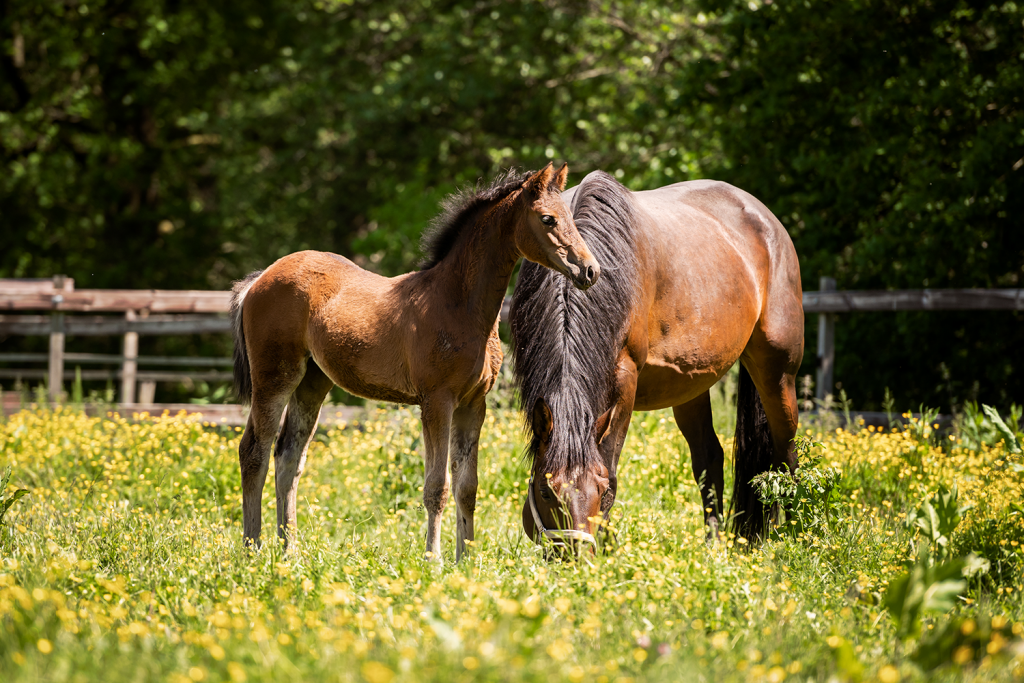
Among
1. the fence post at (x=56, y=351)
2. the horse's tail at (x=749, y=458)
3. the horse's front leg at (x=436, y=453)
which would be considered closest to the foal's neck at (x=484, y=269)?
the horse's front leg at (x=436, y=453)

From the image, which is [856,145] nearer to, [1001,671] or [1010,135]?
[1010,135]

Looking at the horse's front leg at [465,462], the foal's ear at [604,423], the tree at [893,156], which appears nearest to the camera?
the foal's ear at [604,423]

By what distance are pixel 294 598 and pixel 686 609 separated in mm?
1352

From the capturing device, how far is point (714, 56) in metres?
12.6

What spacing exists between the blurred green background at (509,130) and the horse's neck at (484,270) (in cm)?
236

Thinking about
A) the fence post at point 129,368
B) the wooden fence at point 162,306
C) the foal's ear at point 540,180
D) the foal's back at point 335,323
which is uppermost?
the foal's ear at point 540,180

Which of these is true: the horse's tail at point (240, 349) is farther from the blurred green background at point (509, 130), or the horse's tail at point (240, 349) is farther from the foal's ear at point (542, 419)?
the blurred green background at point (509, 130)

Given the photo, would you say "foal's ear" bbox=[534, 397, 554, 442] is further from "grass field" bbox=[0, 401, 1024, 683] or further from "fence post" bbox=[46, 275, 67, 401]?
"fence post" bbox=[46, 275, 67, 401]

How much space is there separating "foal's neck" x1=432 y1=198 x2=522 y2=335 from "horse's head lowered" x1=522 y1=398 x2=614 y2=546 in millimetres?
510

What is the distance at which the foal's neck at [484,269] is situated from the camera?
368 cm

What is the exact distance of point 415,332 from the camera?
148 inches

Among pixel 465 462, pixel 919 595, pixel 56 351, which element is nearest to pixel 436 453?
pixel 465 462

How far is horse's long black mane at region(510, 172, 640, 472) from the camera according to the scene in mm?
3430

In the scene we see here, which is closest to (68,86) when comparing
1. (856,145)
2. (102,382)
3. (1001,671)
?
(102,382)
